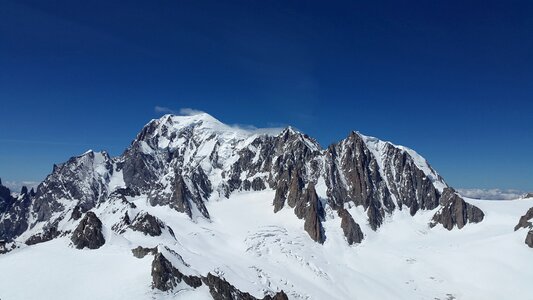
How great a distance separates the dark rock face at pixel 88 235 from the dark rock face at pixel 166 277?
34783 millimetres

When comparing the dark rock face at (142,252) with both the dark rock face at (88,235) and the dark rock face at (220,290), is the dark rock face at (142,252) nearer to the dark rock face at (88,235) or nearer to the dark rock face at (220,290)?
the dark rock face at (88,235)

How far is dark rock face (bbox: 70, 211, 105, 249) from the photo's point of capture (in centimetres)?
15212

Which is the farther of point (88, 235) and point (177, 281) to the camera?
point (88, 235)

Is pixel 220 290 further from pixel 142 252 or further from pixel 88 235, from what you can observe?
pixel 88 235

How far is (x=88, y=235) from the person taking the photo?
6063 inches

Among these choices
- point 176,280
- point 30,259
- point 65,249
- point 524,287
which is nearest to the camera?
point 176,280

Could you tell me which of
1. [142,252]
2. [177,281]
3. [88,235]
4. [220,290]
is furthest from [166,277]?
[88,235]

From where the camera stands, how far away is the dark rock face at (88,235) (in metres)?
152

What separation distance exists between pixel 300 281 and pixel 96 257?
89529 mm

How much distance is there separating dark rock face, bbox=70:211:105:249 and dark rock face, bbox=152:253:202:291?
34.8m

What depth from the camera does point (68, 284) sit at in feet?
399

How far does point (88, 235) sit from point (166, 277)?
44.5 meters

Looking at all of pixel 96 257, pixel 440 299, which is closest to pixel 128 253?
pixel 96 257

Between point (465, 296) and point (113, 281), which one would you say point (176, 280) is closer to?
point (113, 281)
